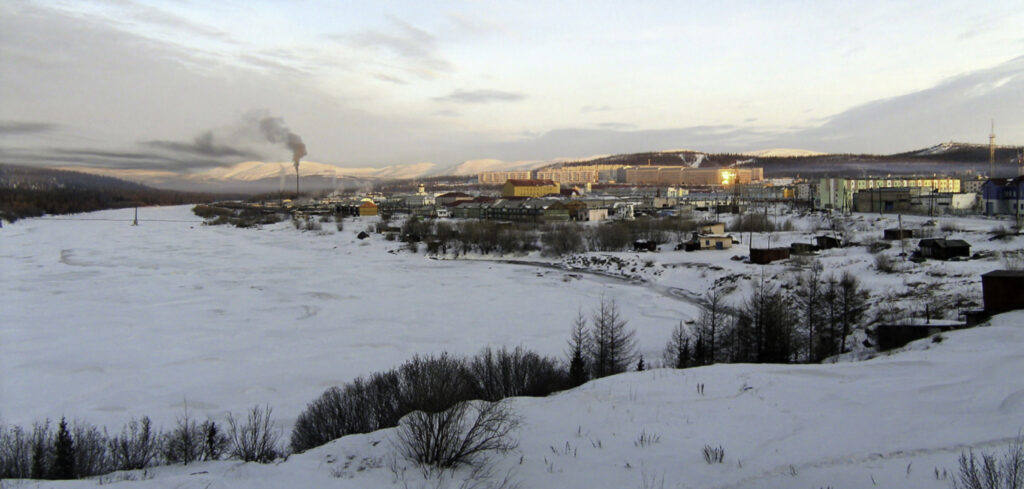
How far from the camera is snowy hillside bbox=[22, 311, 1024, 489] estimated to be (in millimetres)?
3889

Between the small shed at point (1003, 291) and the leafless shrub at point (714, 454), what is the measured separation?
8595 millimetres

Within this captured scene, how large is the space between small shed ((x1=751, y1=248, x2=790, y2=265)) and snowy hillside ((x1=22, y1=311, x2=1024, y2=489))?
14.8m

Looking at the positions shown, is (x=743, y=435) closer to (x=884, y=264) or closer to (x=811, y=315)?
(x=811, y=315)

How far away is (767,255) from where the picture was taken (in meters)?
20.9

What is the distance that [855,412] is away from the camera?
5012 mm

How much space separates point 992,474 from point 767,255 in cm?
1938

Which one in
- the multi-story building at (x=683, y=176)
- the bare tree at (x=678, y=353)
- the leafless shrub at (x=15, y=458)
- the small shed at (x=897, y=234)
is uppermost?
the multi-story building at (x=683, y=176)

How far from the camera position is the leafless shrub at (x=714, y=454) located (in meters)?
4.13

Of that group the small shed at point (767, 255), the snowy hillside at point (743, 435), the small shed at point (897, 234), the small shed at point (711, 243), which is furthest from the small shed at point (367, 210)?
the snowy hillside at point (743, 435)

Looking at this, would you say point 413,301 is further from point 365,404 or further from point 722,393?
point 722,393

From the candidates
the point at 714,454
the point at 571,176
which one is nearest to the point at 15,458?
the point at 714,454

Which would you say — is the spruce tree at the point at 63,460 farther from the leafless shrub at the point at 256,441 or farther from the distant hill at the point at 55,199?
the distant hill at the point at 55,199

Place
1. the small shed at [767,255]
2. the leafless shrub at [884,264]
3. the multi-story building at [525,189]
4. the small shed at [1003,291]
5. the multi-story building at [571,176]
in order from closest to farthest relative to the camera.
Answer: the small shed at [1003,291] < the leafless shrub at [884,264] < the small shed at [767,255] < the multi-story building at [525,189] < the multi-story building at [571,176]

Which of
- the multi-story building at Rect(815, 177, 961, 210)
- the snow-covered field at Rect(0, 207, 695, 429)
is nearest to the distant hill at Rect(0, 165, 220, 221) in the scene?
the snow-covered field at Rect(0, 207, 695, 429)
